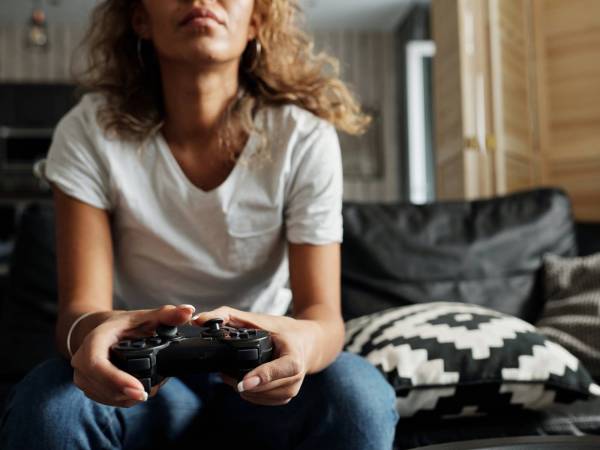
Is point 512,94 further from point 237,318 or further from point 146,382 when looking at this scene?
point 146,382

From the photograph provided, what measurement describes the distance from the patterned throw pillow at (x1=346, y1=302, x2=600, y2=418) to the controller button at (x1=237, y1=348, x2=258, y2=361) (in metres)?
0.50

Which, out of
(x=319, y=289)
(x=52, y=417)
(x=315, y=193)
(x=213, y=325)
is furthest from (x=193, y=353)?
(x=315, y=193)

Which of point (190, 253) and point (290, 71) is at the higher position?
point (290, 71)

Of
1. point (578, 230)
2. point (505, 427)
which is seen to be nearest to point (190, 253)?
point (505, 427)

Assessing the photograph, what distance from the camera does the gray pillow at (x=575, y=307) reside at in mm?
1476

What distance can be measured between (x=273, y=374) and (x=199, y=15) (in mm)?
596

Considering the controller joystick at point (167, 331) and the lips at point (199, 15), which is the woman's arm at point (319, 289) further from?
the lips at point (199, 15)

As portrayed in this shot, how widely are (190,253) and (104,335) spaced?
40 cm

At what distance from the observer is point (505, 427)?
1.21 metres

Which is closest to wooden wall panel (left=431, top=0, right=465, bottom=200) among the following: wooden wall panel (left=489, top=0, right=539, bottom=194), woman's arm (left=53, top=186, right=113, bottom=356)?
wooden wall panel (left=489, top=0, right=539, bottom=194)

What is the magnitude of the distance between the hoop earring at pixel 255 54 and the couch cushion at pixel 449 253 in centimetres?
53

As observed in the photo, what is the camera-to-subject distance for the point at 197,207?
1168mm

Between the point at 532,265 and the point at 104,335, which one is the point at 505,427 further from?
the point at 104,335

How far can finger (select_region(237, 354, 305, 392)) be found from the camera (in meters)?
0.72
